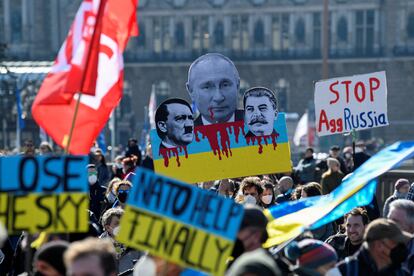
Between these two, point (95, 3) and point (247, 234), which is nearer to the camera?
point (247, 234)

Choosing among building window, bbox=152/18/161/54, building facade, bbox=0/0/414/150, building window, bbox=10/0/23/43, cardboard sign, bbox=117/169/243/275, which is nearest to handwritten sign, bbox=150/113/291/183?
cardboard sign, bbox=117/169/243/275

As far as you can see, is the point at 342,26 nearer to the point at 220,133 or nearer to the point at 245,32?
the point at 245,32

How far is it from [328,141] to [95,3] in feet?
133

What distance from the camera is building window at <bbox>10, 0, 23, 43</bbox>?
6253 centimetres

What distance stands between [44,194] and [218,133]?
174 inches

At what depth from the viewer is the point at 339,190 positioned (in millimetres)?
7203

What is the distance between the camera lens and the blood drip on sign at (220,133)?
34.6ft

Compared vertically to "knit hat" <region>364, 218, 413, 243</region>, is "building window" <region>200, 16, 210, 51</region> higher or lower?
higher

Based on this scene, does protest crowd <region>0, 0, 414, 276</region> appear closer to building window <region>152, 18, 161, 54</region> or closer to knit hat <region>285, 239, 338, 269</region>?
knit hat <region>285, 239, 338, 269</region>

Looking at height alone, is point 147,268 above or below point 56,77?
below

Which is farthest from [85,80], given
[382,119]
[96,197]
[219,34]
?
[219,34]

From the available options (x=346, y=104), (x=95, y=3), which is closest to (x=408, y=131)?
(x=346, y=104)

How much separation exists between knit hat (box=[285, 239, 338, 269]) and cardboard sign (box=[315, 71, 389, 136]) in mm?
6407

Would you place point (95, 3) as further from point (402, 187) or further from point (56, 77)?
point (402, 187)
